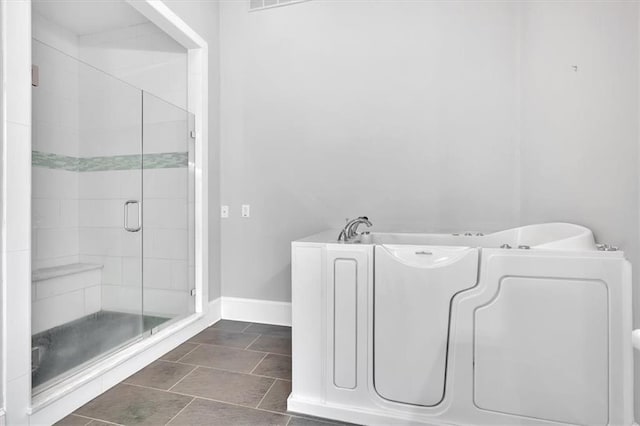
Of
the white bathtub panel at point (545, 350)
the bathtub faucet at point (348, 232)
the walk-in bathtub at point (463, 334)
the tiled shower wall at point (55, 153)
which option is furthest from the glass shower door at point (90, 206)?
the white bathtub panel at point (545, 350)

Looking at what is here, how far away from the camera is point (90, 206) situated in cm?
245

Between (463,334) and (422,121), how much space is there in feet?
5.15

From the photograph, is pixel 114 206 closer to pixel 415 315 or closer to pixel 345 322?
pixel 345 322

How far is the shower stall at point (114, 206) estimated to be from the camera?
2.10 metres

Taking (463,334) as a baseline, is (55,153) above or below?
above

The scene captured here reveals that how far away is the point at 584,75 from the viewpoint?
82.2 inches

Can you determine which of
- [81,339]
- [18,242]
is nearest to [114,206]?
[81,339]

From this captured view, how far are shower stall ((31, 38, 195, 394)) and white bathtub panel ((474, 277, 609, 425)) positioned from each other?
204cm

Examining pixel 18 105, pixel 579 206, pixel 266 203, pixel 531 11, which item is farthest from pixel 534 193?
pixel 18 105

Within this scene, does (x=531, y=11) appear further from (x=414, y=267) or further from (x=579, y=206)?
(x=414, y=267)

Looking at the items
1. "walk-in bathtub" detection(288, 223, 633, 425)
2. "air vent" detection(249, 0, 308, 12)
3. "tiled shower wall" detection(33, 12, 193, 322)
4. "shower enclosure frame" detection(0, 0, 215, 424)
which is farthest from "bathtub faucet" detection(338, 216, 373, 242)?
"air vent" detection(249, 0, 308, 12)

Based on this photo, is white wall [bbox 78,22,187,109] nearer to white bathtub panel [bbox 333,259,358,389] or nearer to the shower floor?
the shower floor

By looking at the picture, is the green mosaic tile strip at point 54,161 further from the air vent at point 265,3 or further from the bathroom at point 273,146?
the air vent at point 265,3

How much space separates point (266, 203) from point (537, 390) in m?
2.10
